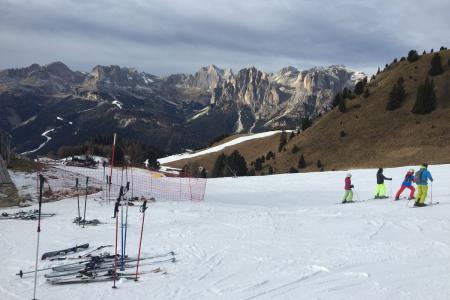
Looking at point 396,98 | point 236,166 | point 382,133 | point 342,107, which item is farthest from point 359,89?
point 236,166

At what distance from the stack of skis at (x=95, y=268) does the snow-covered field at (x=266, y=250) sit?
12.0 inches

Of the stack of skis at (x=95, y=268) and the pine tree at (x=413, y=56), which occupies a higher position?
the pine tree at (x=413, y=56)

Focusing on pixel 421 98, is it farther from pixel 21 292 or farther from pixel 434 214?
pixel 21 292

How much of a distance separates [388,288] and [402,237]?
5945 millimetres

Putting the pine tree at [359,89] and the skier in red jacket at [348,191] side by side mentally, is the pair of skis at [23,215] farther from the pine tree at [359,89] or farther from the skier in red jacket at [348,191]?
the pine tree at [359,89]

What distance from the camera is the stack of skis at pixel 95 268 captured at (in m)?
11.5

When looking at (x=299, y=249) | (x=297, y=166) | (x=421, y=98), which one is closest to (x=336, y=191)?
(x=299, y=249)

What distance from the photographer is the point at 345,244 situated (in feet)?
48.8

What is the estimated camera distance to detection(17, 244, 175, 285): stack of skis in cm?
1146

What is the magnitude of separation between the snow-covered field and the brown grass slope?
1689 inches

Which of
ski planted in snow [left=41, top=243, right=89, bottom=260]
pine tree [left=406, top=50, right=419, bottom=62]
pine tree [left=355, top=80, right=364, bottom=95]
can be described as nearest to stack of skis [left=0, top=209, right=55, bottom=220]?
ski planted in snow [left=41, top=243, right=89, bottom=260]

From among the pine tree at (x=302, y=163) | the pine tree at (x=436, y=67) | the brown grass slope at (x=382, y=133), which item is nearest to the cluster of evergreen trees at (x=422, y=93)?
the pine tree at (x=436, y=67)

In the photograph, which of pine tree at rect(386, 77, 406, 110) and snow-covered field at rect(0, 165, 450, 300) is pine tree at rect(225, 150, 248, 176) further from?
snow-covered field at rect(0, 165, 450, 300)

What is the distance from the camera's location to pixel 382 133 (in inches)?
2987
